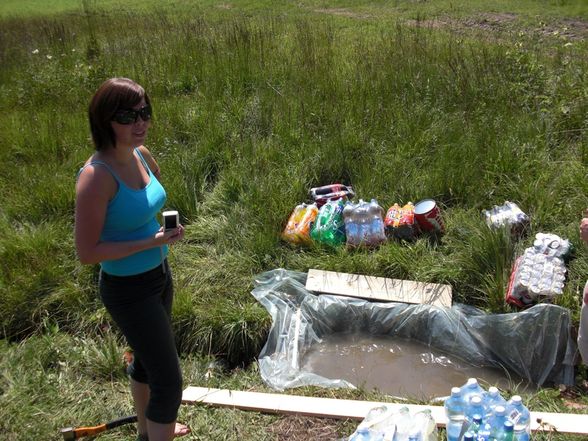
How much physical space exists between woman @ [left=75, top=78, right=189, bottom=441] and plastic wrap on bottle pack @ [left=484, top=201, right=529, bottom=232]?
259 centimetres

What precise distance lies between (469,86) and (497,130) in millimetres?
820

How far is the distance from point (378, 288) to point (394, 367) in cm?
59

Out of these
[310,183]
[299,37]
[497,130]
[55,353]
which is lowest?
[55,353]

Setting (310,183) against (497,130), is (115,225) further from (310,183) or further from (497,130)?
(497,130)

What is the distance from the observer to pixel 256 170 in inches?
198

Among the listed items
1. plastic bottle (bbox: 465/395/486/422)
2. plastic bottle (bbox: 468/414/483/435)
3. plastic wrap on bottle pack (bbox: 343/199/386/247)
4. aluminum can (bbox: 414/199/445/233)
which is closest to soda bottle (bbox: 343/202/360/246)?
plastic wrap on bottle pack (bbox: 343/199/386/247)

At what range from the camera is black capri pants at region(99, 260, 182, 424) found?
89.3 inches

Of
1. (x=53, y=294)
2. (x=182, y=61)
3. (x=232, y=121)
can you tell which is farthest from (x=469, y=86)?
(x=53, y=294)

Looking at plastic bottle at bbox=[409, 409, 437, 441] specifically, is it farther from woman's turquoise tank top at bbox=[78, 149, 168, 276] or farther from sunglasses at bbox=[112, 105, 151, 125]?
sunglasses at bbox=[112, 105, 151, 125]

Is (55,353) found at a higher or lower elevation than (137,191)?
lower

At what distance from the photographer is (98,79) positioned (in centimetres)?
698

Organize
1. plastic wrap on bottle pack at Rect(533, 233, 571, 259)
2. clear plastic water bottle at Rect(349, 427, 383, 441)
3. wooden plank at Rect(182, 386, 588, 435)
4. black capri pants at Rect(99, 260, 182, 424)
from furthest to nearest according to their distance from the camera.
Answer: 1. plastic wrap on bottle pack at Rect(533, 233, 571, 259)
2. wooden plank at Rect(182, 386, 588, 435)
3. clear plastic water bottle at Rect(349, 427, 383, 441)
4. black capri pants at Rect(99, 260, 182, 424)

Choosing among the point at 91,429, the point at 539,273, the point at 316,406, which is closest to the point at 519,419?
the point at 316,406

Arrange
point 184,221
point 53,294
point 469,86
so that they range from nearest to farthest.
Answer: point 53,294
point 184,221
point 469,86
